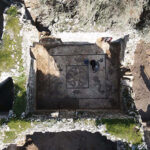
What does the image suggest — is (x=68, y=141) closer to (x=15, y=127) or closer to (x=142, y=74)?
(x=15, y=127)

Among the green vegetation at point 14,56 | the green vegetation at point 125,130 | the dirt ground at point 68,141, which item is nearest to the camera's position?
the green vegetation at point 125,130

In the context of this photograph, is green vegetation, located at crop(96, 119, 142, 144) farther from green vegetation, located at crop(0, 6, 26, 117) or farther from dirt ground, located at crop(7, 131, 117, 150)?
green vegetation, located at crop(0, 6, 26, 117)

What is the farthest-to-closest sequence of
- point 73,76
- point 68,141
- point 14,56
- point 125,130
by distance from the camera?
point 73,76
point 68,141
point 14,56
point 125,130

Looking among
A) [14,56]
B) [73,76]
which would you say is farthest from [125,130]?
[14,56]

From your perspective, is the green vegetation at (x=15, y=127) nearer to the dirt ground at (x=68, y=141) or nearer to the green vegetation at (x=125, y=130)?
the dirt ground at (x=68, y=141)

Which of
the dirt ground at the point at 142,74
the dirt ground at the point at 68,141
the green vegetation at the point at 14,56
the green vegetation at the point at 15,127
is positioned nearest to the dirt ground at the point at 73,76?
the dirt ground at the point at 142,74

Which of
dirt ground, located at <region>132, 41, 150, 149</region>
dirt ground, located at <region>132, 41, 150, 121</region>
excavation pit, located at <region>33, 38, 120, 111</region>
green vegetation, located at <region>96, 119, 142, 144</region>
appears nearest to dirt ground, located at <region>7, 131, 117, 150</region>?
excavation pit, located at <region>33, 38, 120, 111</region>
